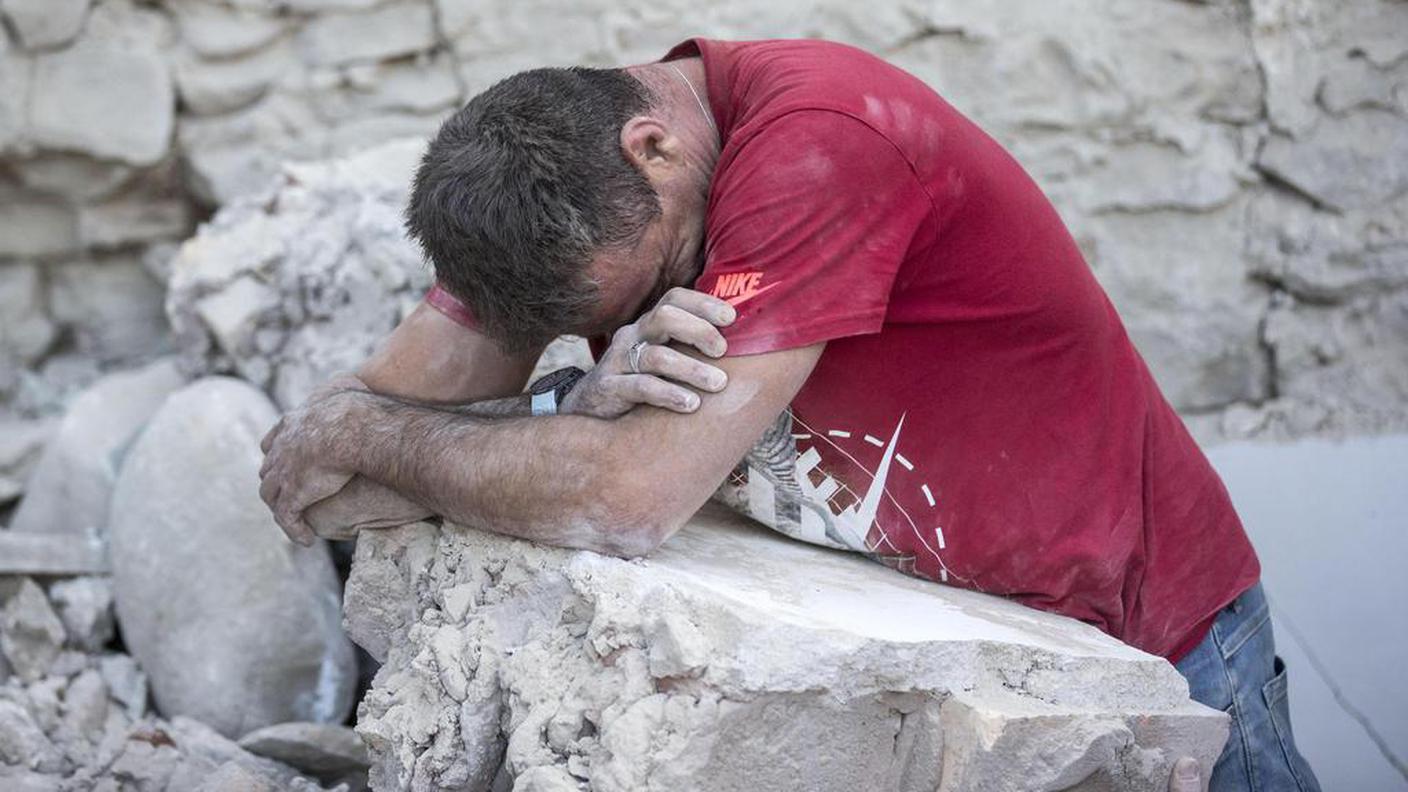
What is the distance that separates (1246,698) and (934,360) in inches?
33.8

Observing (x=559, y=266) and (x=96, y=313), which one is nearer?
(x=559, y=266)

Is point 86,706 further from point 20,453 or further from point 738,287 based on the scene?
point 738,287

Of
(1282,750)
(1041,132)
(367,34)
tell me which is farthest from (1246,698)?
(367,34)

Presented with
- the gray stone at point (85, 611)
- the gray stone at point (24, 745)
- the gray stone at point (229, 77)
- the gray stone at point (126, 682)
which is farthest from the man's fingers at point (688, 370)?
the gray stone at point (229, 77)

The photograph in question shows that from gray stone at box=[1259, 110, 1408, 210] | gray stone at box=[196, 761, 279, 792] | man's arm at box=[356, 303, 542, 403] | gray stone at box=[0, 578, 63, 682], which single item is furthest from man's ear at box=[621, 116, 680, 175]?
gray stone at box=[1259, 110, 1408, 210]

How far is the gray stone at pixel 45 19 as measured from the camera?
376 cm

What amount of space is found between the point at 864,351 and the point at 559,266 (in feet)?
1.56

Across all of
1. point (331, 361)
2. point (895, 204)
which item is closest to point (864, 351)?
point (895, 204)

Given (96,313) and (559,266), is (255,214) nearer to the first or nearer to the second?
(96,313)

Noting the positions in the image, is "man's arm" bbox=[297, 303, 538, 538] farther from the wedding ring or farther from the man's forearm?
the wedding ring

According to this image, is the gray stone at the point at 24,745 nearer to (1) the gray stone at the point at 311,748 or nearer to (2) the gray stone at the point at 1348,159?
(1) the gray stone at the point at 311,748

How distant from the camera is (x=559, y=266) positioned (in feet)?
7.05

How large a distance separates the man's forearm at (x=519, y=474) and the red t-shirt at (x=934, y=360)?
265 millimetres

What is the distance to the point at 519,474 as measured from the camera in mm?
2109
